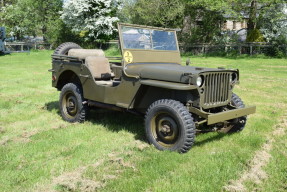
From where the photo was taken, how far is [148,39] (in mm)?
5453

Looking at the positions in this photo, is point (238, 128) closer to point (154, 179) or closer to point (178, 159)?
point (178, 159)

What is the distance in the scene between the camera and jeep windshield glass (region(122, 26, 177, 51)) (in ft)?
17.2

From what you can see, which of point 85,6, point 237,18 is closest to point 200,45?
point 237,18

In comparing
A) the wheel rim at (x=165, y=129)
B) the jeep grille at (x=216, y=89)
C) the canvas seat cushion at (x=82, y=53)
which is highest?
the canvas seat cushion at (x=82, y=53)

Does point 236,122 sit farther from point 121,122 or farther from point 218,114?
point 121,122

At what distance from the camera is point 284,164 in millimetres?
3982

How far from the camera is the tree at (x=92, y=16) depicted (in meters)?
27.2

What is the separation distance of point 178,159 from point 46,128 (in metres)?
2.73

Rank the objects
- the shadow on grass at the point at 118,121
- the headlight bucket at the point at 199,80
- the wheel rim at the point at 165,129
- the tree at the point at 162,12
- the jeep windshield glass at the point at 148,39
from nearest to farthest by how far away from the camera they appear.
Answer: the headlight bucket at the point at 199,80 < the wheel rim at the point at 165,129 < the jeep windshield glass at the point at 148,39 < the shadow on grass at the point at 118,121 < the tree at the point at 162,12

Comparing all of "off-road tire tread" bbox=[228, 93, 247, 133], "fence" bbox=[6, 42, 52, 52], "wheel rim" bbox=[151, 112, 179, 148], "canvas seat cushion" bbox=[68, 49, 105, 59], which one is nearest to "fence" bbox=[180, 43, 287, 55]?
"fence" bbox=[6, 42, 52, 52]

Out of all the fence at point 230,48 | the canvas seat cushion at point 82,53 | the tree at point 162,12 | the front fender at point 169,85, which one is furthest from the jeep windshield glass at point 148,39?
the tree at point 162,12

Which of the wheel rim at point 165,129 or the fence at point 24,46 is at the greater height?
the fence at point 24,46

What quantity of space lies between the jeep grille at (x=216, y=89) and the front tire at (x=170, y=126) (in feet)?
1.43

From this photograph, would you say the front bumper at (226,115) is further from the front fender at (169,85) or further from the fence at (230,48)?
the fence at (230,48)
